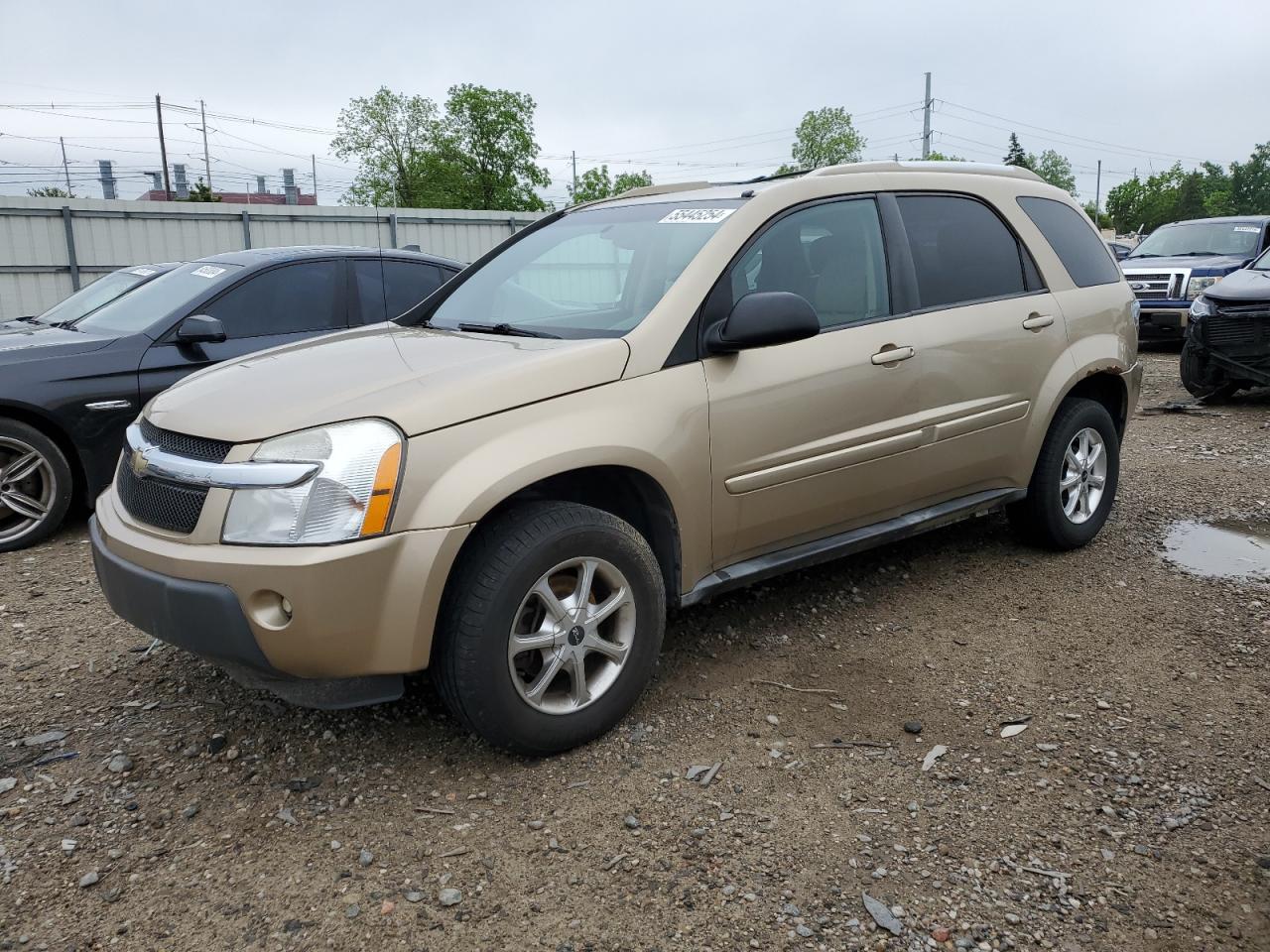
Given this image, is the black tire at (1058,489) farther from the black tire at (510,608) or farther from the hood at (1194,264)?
the hood at (1194,264)

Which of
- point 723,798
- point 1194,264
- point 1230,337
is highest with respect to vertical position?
point 1194,264

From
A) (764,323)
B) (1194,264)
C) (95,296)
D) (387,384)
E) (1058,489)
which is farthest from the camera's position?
(1194,264)

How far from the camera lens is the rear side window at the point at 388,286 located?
652cm

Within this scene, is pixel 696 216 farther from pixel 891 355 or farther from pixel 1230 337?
pixel 1230 337

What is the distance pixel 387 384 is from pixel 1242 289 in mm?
8536

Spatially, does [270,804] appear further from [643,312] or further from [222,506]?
[643,312]

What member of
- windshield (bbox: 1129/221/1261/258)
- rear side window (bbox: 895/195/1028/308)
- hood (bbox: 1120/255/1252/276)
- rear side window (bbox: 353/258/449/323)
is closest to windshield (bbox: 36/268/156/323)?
rear side window (bbox: 353/258/449/323)

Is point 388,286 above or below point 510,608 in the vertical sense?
above

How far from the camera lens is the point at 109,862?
2.61 metres

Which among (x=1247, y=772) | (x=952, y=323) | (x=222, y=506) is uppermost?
(x=952, y=323)

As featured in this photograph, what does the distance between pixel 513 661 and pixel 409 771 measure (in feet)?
1.59

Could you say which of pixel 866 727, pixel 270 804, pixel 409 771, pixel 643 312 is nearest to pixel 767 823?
pixel 866 727

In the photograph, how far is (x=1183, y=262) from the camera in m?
13.2

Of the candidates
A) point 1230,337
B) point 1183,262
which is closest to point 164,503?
point 1230,337
